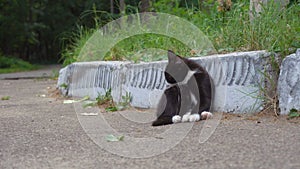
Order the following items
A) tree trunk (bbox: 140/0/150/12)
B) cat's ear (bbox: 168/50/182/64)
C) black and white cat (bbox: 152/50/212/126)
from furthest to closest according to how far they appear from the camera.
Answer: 1. tree trunk (bbox: 140/0/150/12)
2. cat's ear (bbox: 168/50/182/64)
3. black and white cat (bbox: 152/50/212/126)

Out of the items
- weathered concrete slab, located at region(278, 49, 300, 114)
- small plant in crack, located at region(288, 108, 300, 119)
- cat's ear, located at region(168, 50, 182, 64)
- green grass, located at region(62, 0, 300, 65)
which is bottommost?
small plant in crack, located at region(288, 108, 300, 119)

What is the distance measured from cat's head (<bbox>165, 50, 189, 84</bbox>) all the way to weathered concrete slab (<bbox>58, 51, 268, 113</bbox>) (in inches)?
11.6

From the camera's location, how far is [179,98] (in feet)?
10.9

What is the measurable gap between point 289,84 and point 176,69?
2.66 feet

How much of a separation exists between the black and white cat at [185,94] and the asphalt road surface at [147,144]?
0.47 feet

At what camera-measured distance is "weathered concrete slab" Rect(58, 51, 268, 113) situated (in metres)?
3.29

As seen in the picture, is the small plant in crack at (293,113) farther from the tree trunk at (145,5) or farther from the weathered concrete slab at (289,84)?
the tree trunk at (145,5)

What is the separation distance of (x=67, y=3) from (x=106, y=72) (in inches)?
738

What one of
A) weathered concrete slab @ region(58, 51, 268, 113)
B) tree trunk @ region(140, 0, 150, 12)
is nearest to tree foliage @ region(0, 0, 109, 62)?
tree trunk @ region(140, 0, 150, 12)

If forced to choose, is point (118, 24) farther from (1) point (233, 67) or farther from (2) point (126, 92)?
(1) point (233, 67)

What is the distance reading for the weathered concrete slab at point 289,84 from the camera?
3.03 meters

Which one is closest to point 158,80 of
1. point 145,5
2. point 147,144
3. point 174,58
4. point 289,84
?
point 174,58

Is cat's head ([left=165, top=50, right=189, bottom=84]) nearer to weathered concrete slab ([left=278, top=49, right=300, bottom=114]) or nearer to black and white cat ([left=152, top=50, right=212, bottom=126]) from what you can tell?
black and white cat ([left=152, top=50, right=212, bottom=126])

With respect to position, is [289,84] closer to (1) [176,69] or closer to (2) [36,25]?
(1) [176,69]
